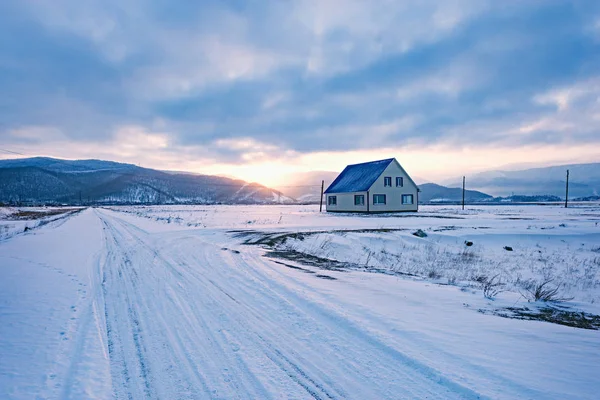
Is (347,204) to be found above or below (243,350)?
above

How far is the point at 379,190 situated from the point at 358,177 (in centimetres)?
494

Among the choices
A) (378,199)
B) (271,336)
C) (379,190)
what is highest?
(379,190)

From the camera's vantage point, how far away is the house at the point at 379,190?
44562mm

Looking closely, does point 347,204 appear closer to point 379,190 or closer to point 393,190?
point 379,190

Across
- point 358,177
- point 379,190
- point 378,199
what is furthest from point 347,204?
point 379,190

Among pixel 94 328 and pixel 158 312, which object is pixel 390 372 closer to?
pixel 158 312

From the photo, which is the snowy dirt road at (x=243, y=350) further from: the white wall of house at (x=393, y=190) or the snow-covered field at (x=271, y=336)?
the white wall of house at (x=393, y=190)

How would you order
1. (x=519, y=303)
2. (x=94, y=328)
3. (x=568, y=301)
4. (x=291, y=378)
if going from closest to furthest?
(x=291, y=378)
(x=94, y=328)
(x=519, y=303)
(x=568, y=301)

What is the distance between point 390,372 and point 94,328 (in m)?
4.50

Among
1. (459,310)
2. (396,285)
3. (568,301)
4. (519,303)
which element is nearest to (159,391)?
(459,310)

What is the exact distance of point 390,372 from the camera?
12.7 feet

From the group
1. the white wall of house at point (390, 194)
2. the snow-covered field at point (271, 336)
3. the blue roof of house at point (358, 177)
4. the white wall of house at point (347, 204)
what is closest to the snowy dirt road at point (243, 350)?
the snow-covered field at point (271, 336)

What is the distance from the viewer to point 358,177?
48812 mm

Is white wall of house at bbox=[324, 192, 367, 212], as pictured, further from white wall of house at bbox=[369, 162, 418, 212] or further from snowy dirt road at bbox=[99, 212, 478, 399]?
snowy dirt road at bbox=[99, 212, 478, 399]
